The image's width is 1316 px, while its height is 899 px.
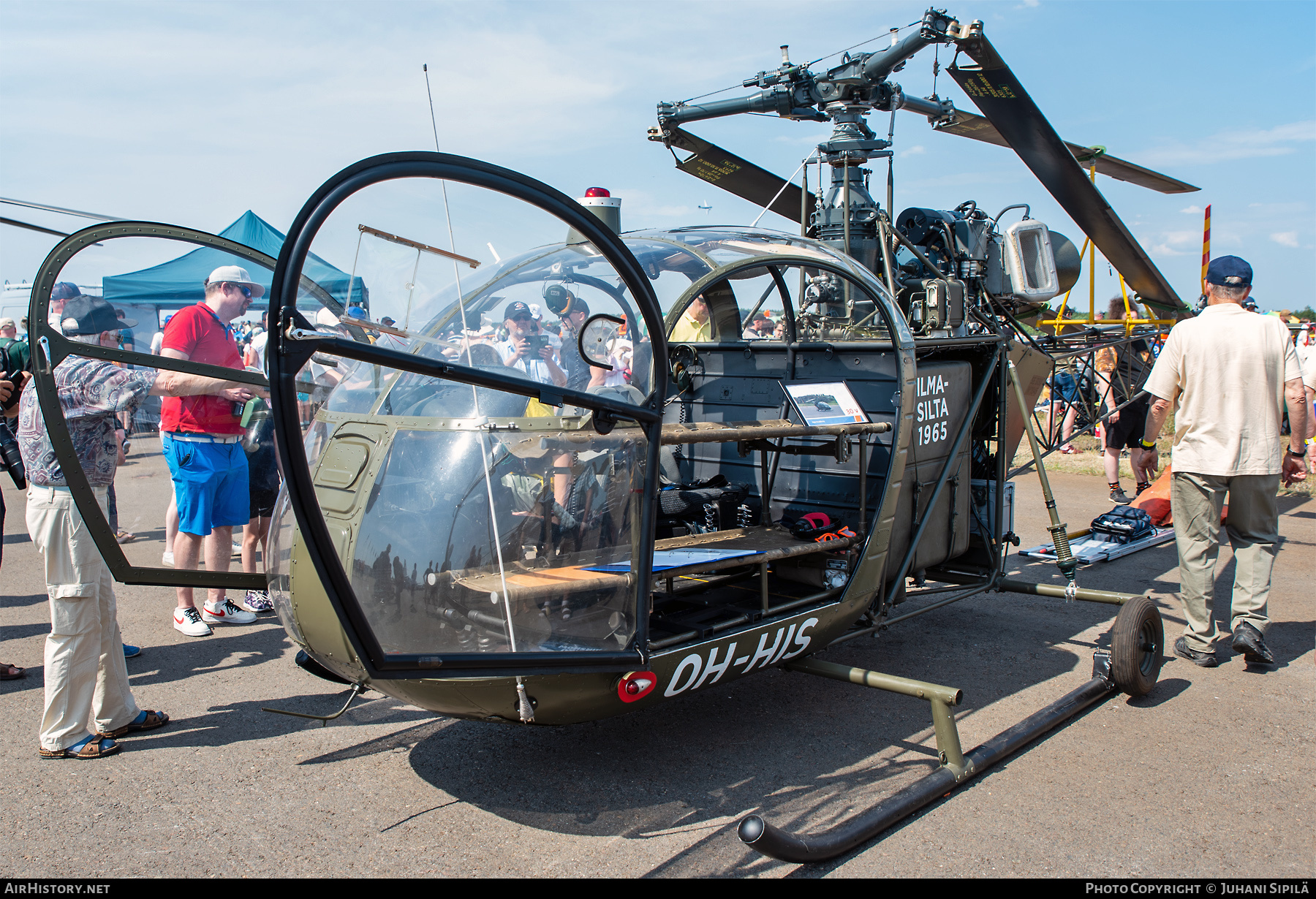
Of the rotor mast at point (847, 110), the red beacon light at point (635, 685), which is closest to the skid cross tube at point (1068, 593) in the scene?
the rotor mast at point (847, 110)

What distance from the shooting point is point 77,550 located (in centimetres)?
320

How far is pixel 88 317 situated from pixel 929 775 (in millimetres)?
3471

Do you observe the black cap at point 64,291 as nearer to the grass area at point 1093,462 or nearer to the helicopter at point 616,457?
the helicopter at point 616,457

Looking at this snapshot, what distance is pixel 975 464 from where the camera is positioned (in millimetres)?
4871

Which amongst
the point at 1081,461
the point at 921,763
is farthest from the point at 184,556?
the point at 1081,461

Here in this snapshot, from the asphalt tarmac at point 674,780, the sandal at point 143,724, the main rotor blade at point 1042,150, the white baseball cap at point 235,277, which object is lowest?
the asphalt tarmac at point 674,780

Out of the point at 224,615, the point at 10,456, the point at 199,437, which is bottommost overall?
the point at 224,615

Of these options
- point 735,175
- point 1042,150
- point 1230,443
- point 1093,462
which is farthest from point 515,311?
point 1093,462

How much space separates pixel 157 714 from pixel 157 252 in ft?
6.40

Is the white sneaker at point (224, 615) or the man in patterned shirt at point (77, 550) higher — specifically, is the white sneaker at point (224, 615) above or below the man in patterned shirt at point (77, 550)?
below

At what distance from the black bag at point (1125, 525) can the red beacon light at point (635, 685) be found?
5.61 meters

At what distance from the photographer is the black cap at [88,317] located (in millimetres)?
2949

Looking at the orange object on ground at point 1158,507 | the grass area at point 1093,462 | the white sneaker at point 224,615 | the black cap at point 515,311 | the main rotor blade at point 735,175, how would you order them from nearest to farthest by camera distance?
the black cap at point 515,311 → the white sneaker at point 224,615 → the main rotor blade at point 735,175 → the orange object on ground at point 1158,507 → the grass area at point 1093,462

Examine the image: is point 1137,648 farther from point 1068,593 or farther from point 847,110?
point 847,110
